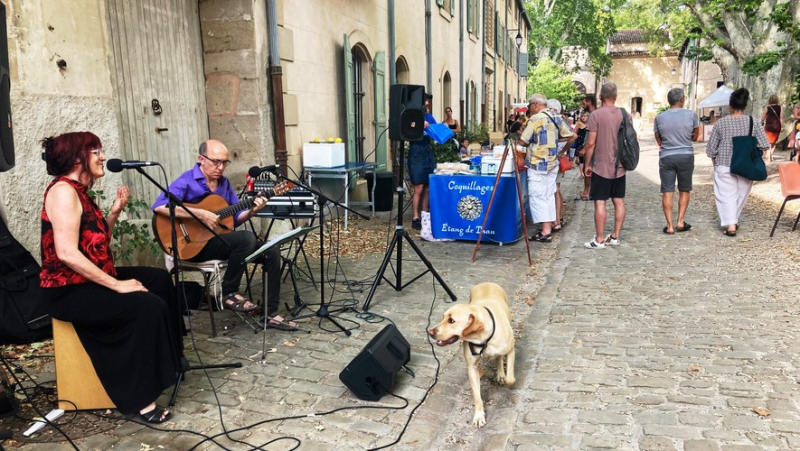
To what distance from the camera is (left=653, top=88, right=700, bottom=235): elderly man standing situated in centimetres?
696

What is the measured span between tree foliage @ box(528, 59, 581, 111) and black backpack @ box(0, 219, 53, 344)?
125 feet

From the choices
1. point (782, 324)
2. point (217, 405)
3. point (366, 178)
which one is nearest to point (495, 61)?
point (366, 178)

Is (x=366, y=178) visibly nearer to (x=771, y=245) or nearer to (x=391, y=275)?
(x=391, y=275)

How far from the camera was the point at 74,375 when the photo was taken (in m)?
3.06

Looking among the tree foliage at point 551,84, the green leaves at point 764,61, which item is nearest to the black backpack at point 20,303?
the green leaves at point 764,61

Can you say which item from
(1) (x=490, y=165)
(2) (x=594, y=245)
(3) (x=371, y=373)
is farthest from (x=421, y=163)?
(3) (x=371, y=373)

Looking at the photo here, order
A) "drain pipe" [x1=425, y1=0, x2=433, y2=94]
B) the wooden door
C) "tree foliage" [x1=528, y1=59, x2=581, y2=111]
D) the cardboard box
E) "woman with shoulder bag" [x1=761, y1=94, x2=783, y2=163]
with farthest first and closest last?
"tree foliage" [x1=528, y1=59, x2=581, y2=111], "woman with shoulder bag" [x1=761, y1=94, x2=783, y2=163], "drain pipe" [x1=425, y1=0, x2=433, y2=94], the cardboard box, the wooden door

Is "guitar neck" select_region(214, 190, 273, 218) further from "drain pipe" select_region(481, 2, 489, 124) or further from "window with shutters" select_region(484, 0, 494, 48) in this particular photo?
"window with shutters" select_region(484, 0, 494, 48)

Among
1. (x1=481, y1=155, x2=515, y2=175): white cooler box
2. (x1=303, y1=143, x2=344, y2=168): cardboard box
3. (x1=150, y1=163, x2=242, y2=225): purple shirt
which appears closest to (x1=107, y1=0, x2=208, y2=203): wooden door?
(x1=303, y1=143, x2=344, y2=168): cardboard box

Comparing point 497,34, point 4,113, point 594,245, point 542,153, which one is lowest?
point 594,245

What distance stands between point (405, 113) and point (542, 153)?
2511 millimetres

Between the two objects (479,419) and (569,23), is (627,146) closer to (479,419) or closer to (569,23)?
(479,419)

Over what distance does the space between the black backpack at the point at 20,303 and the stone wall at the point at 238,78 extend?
380 centimetres

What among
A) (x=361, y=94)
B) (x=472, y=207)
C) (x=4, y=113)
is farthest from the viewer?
(x=361, y=94)
